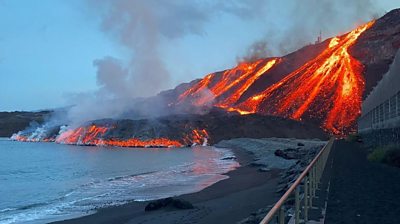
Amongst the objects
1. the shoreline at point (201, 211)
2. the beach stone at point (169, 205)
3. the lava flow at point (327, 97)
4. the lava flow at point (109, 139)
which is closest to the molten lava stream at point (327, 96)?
the lava flow at point (327, 97)

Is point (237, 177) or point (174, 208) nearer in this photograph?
point (174, 208)

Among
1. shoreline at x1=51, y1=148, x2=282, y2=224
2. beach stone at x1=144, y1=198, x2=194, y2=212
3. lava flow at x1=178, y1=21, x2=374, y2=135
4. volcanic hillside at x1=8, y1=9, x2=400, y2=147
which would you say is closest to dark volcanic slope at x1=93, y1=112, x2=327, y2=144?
volcanic hillside at x1=8, y1=9, x2=400, y2=147

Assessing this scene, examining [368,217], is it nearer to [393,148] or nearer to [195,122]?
[393,148]

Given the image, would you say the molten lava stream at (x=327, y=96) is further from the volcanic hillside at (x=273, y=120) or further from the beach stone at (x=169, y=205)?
the beach stone at (x=169, y=205)

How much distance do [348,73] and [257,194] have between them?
176m

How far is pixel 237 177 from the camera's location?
35656 millimetres

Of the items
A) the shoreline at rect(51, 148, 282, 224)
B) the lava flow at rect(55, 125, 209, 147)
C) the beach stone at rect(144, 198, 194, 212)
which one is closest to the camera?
the shoreline at rect(51, 148, 282, 224)

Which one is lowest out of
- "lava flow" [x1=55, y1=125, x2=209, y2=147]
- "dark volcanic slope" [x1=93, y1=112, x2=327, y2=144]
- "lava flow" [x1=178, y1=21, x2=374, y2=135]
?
"lava flow" [x1=55, y1=125, x2=209, y2=147]

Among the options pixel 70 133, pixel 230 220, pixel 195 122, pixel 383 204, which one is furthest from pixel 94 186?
pixel 70 133

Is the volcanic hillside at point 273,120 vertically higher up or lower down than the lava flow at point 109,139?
higher up

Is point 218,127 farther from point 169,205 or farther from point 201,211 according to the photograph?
point 201,211

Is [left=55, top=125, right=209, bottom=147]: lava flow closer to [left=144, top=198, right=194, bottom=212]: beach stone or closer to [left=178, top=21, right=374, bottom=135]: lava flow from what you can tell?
[left=178, top=21, right=374, bottom=135]: lava flow

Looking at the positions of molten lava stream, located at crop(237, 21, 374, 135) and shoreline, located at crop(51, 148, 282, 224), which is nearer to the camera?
shoreline, located at crop(51, 148, 282, 224)

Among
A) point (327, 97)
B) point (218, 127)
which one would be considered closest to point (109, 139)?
point (218, 127)
